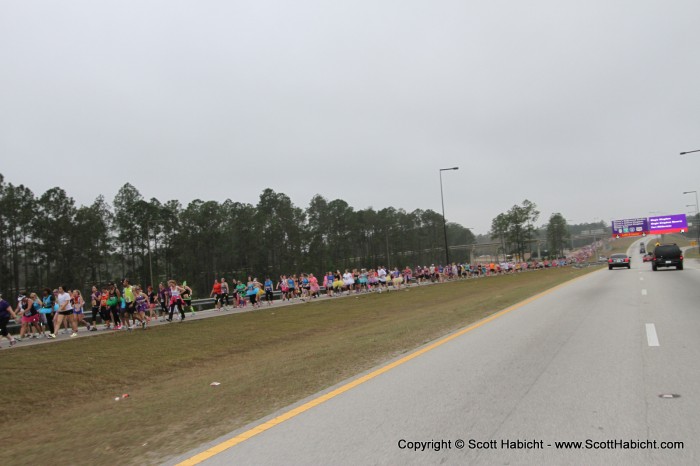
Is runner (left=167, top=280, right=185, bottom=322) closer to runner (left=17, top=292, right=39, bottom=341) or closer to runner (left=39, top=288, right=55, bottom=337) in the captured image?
runner (left=39, top=288, right=55, bottom=337)

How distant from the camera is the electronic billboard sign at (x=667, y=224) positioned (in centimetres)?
8312

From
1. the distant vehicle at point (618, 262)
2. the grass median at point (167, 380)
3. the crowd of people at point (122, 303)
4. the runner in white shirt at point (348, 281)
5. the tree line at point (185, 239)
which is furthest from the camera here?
the tree line at point (185, 239)

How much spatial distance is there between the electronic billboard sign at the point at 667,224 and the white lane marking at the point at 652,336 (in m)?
83.4

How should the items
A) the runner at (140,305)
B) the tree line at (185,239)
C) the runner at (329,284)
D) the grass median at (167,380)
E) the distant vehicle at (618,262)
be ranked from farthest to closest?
the tree line at (185,239) < the distant vehicle at (618,262) < the runner at (329,284) < the runner at (140,305) < the grass median at (167,380)

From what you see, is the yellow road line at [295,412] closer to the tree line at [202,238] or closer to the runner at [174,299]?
the runner at [174,299]

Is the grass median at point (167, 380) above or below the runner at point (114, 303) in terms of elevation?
below

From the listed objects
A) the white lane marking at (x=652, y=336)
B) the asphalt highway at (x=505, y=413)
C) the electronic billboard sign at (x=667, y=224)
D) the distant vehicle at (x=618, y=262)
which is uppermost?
the electronic billboard sign at (x=667, y=224)

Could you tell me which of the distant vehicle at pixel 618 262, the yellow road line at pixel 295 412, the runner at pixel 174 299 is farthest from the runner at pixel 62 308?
the distant vehicle at pixel 618 262

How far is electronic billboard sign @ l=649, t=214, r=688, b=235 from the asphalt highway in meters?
85.8

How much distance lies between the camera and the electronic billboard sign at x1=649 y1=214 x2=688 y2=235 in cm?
8312

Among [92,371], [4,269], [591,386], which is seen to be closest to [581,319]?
[591,386]

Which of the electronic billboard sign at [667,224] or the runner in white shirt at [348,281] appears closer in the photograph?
the runner in white shirt at [348,281]

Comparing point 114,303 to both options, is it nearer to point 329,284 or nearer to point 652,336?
point 329,284

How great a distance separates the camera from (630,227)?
86375 mm
